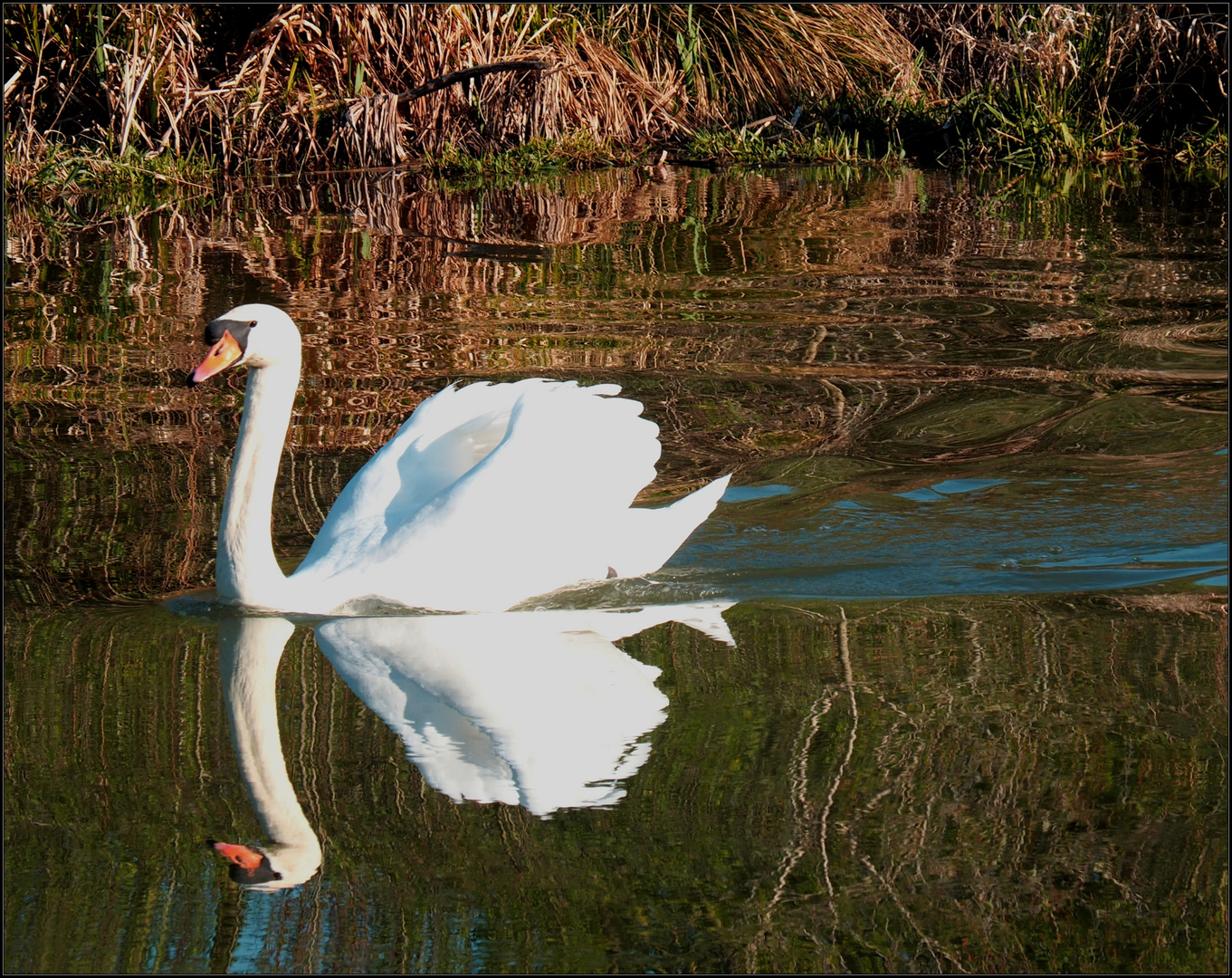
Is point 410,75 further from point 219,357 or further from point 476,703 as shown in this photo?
point 476,703

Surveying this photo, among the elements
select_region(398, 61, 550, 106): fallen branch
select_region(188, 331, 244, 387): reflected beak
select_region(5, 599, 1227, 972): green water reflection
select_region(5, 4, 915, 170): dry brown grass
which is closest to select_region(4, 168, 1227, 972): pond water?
select_region(5, 599, 1227, 972): green water reflection

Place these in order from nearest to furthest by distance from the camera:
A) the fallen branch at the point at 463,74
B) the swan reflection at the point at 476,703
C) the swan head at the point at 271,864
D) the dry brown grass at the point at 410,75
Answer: the swan head at the point at 271,864, the swan reflection at the point at 476,703, the dry brown grass at the point at 410,75, the fallen branch at the point at 463,74

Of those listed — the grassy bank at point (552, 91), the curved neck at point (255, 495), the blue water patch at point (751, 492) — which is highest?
the grassy bank at point (552, 91)

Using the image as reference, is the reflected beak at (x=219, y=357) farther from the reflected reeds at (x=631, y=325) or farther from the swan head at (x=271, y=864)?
the swan head at (x=271, y=864)

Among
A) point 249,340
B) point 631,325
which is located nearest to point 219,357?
point 249,340

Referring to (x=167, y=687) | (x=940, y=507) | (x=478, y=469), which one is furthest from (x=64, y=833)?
(x=940, y=507)

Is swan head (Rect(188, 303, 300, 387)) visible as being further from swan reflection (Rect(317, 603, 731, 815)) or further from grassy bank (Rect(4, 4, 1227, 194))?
grassy bank (Rect(4, 4, 1227, 194))

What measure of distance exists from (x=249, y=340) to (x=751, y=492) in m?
2.09

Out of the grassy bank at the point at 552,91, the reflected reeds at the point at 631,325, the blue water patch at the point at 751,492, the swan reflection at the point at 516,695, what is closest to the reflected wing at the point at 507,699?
the swan reflection at the point at 516,695

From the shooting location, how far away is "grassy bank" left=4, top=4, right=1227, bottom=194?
13.0 metres

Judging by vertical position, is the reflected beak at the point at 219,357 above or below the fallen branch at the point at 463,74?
below

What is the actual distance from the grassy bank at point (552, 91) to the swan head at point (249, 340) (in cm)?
854

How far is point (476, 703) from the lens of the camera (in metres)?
4.09

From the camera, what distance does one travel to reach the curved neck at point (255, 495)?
177 inches
